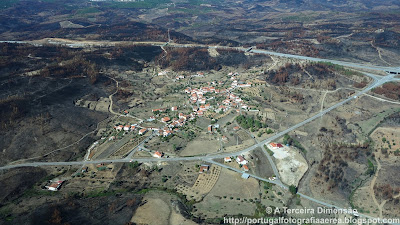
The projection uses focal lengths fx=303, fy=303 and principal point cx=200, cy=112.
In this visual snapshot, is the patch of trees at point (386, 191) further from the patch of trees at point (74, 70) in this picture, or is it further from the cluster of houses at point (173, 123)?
the patch of trees at point (74, 70)

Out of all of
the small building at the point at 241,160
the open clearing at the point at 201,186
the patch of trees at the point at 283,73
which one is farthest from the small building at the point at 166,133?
the patch of trees at the point at 283,73

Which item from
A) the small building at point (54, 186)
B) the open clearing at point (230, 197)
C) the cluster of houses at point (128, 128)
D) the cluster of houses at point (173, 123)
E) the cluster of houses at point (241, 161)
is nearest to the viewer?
the open clearing at point (230, 197)

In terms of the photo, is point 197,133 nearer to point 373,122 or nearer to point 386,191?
point 386,191

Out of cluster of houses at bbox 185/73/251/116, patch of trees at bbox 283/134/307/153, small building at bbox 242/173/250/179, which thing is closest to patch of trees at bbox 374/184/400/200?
patch of trees at bbox 283/134/307/153

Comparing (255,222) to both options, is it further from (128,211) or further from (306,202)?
(128,211)

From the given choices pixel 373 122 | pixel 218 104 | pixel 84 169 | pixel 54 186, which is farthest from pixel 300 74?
pixel 54 186

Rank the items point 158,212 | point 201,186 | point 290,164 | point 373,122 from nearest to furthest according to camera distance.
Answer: point 158,212, point 201,186, point 290,164, point 373,122
